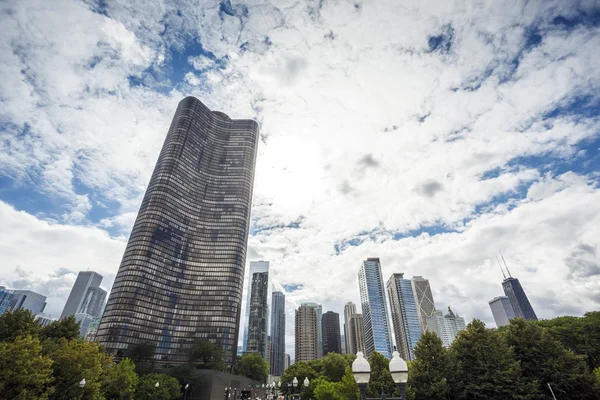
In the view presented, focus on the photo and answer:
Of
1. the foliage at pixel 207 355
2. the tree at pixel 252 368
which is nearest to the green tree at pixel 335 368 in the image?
the foliage at pixel 207 355

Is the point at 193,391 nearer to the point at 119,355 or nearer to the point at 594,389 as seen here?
the point at 119,355

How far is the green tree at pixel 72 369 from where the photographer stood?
26969 mm

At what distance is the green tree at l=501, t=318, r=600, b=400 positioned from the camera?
27484 millimetres

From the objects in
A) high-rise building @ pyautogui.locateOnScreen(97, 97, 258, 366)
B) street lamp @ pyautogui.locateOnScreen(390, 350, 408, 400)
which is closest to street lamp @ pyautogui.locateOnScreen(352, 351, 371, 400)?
street lamp @ pyautogui.locateOnScreen(390, 350, 408, 400)

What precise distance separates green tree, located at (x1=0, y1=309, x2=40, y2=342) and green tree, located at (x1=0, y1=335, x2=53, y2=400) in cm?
540

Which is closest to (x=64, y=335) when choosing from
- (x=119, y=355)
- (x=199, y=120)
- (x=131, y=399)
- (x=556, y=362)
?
(x=131, y=399)

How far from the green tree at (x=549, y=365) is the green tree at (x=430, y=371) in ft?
24.0

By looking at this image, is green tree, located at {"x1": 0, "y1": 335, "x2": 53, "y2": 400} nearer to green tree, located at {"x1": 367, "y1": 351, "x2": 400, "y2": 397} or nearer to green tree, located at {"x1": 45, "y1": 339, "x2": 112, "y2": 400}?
green tree, located at {"x1": 45, "y1": 339, "x2": 112, "y2": 400}

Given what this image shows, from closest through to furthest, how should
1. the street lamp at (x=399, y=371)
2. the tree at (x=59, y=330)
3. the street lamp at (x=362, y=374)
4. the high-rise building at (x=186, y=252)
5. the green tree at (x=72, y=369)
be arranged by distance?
the street lamp at (x=362, y=374)
the street lamp at (x=399, y=371)
the green tree at (x=72, y=369)
the tree at (x=59, y=330)
the high-rise building at (x=186, y=252)

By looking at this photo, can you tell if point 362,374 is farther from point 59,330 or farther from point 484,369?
point 59,330

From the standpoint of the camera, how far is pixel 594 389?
2683 cm

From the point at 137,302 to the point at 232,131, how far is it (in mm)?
110763

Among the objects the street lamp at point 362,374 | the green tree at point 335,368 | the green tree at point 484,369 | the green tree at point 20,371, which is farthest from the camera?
the green tree at point 335,368

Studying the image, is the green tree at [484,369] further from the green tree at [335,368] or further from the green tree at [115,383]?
the green tree at [335,368]
